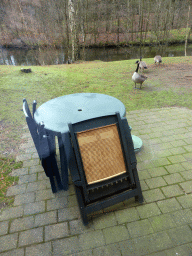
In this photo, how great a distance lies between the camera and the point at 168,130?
13.0ft

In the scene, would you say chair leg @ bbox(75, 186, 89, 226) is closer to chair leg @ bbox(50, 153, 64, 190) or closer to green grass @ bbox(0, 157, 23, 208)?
chair leg @ bbox(50, 153, 64, 190)

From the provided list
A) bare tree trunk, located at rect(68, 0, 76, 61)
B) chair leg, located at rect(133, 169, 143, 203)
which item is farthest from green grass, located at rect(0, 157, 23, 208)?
bare tree trunk, located at rect(68, 0, 76, 61)

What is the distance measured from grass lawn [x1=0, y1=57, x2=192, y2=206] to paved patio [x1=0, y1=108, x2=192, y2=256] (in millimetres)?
1447

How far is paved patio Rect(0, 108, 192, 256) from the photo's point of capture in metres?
1.91

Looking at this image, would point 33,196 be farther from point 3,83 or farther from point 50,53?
point 50,53

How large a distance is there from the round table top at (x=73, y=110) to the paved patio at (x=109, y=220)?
105cm

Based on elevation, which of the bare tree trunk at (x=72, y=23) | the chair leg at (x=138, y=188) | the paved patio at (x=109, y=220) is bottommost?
the paved patio at (x=109, y=220)

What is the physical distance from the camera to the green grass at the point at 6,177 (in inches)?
99.0

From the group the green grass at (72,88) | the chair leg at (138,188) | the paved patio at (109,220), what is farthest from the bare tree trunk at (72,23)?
the chair leg at (138,188)

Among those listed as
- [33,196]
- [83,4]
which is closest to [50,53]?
[83,4]

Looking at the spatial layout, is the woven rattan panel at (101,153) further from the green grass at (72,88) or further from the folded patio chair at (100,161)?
the green grass at (72,88)

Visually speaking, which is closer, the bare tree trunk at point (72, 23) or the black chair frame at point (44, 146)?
the black chair frame at point (44, 146)

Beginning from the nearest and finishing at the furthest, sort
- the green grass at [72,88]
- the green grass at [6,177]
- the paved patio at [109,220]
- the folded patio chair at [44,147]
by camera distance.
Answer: the paved patio at [109,220]
the folded patio chair at [44,147]
the green grass at [6,177]
the green grass at [72,88]

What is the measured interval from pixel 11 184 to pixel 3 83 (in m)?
6.20
